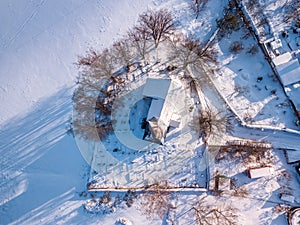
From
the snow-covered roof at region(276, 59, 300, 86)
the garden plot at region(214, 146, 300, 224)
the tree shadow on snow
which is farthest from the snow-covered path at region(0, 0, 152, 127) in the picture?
the garden plot at region(214, 146, 300, 224)

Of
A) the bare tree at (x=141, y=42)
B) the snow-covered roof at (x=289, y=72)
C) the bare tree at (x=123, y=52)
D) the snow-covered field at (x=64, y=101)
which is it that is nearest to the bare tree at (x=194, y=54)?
the snow-covered field at (x=64, y=101)

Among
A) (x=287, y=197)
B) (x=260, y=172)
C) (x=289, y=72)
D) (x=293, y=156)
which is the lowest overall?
(x=287, y=197)

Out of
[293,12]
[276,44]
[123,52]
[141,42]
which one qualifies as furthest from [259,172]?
[123,52]

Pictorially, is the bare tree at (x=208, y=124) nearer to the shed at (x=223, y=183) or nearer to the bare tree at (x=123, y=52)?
the shed at (x=223, y=183)

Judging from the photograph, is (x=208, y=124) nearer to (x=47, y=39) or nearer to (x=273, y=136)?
(x=273, y=136)

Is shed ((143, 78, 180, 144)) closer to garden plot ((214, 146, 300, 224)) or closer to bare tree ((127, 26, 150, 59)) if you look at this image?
bare tree ((127, 26, 150, 59))
